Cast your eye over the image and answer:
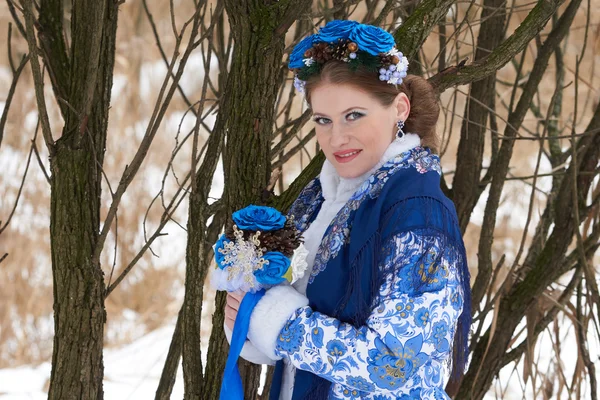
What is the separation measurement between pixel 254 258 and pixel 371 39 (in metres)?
0.42

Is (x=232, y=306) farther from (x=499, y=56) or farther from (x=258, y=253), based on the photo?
(x=499, y=56)

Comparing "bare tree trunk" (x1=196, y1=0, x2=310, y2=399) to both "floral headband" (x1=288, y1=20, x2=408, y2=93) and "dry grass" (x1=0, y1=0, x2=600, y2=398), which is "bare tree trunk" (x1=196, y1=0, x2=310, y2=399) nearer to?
"floral headband" (x1=288, y1=20, x2=408, y2=93)

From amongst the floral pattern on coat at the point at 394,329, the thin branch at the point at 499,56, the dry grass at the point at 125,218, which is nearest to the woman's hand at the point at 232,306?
the floral pattern on coat at the point at 394,329

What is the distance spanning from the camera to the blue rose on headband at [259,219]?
1280 mm

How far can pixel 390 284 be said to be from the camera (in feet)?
3.91

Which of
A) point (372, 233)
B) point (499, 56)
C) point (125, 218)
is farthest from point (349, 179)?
point (125, 218)

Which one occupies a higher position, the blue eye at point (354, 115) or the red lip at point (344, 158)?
the blue eye at point (354, 115)

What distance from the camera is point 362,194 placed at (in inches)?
52.1

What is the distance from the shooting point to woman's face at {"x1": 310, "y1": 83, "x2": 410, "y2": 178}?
1329 mm

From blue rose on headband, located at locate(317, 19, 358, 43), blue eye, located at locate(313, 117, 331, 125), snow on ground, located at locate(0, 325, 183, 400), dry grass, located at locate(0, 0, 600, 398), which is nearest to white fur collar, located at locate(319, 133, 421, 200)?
blue eye, located at locate(313, 117, 331, 125)

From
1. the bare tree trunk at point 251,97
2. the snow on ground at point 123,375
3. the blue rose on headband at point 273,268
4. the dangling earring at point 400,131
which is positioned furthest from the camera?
the snow on ground at point 123,375

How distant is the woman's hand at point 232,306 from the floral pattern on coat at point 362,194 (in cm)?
13

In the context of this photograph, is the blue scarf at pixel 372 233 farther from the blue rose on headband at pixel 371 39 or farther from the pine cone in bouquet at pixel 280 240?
the blue rose on headband at pixel 371 39

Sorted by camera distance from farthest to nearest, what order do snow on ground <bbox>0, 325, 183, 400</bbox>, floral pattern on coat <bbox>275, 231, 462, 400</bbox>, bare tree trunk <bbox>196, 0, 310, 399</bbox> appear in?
snow on ground <bbox>0, 325, 183, 400</bbox>, bare tree trunk <bbox>196, 0, 310, 399</bbox>, floral pattern on coat <bbox>275, 231, 462, 400</bbox>
